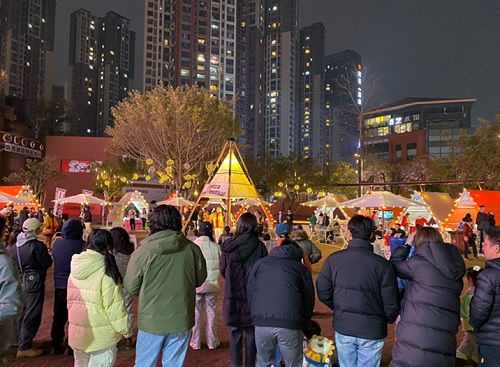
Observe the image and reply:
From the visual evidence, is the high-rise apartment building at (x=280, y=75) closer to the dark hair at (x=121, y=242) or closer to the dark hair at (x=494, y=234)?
the dark hair at (x=121, y=242)

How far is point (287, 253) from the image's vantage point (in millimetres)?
3678

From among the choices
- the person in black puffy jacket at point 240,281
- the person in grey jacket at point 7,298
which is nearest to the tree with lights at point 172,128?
the person in black puffy jacket at point 240,281

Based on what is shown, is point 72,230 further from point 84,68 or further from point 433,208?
point 84,68

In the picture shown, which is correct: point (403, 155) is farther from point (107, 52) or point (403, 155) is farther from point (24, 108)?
point (107, 52)

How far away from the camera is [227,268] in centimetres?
465

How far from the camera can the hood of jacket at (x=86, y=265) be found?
3.65 m

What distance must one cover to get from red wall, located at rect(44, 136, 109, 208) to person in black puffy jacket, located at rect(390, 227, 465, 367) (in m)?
40.4

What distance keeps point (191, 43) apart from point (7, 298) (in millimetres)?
102075

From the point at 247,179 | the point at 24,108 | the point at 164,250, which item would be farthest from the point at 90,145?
the point at 164,250

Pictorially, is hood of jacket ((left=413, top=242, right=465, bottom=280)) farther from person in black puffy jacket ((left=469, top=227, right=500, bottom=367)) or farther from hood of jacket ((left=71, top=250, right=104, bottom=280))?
hood of jacket ((left=71, top=250, right=104, bottom=280))

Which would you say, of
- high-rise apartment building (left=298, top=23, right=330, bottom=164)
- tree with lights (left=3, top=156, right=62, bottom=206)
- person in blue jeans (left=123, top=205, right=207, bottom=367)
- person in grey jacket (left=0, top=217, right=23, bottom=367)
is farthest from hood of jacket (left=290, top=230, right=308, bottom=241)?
high-rise apartment building (left=298, top=23, right=330, bottom=164)

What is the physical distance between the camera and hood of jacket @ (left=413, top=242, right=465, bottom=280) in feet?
10.9

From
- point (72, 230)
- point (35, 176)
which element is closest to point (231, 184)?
point (72, 230)

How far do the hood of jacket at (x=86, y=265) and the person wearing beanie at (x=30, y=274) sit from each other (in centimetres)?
187
